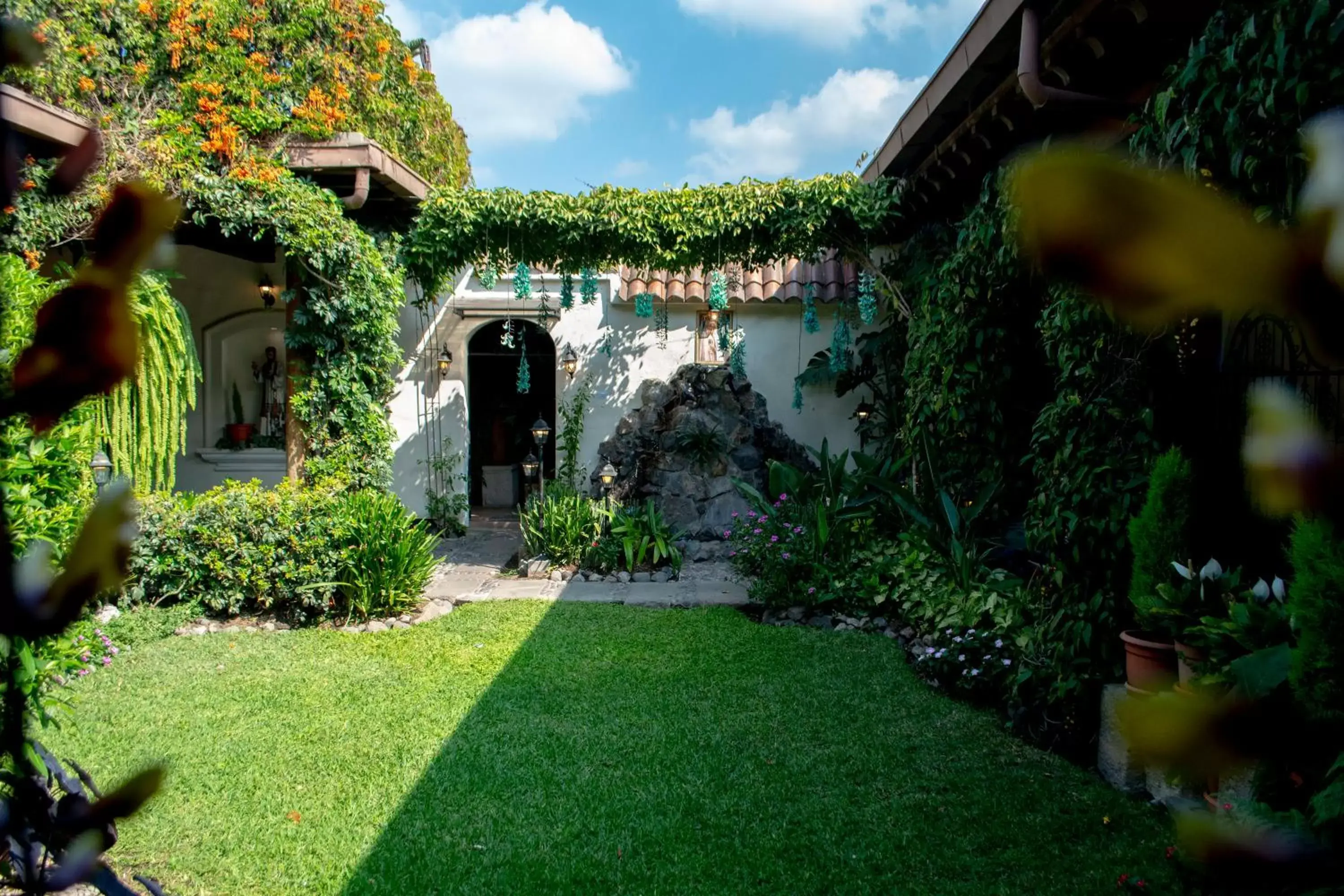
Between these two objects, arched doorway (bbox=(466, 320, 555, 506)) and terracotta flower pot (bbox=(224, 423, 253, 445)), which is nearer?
terracotta flower pot (bbox=(224, 423, 253, 445))

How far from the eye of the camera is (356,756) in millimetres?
3787

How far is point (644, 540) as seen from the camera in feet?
25.3

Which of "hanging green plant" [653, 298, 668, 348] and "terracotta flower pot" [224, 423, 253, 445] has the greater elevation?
"hanging green plant" [653, 298, 668, 348]

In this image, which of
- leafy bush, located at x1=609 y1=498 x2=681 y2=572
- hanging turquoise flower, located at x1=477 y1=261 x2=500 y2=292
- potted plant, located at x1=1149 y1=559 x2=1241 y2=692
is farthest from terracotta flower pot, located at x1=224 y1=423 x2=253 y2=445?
potted plant, located at x1=1149 y1=559 x2=1241 y2=692

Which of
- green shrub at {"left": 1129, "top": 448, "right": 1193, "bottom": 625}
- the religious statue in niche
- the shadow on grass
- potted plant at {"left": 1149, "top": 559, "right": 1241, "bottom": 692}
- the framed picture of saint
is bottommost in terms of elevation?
the shadow on grass

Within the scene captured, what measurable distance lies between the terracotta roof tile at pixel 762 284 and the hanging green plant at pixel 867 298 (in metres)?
1.00

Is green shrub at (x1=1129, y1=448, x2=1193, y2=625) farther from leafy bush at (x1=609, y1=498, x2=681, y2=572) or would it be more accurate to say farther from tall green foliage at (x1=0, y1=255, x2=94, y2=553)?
leafy bush at (x1=609, y1=498, x2=681, y2=572)

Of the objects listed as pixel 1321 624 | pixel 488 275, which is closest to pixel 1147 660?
pixel 1321 624

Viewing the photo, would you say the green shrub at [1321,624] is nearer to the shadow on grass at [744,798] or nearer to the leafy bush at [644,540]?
the shadow on grass at [744,798]

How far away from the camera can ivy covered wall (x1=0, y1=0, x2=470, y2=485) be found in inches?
263

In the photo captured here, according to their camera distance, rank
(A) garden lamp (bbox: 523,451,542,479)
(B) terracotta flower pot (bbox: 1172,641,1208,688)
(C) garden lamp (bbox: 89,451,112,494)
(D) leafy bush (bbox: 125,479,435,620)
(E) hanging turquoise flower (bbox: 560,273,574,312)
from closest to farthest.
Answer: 1. (B) terracotta flower pot (bbox: 1172,641,1208,688)
2. (C) garden lamp (bbox: 89,451,112,494)
3. (D) leafy bush (bbox: 125,479,435,620)
4. (A) garden lamp (bbox: 523,451,542,479)
5. (E) hanging turquoise flower (bbox: 560,273,574,312)

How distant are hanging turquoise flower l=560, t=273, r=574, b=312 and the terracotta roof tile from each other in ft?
2.97

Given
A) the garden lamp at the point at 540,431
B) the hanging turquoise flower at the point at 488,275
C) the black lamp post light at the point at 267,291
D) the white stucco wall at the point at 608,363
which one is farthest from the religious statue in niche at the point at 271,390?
the garden lamp at the point at 540,431

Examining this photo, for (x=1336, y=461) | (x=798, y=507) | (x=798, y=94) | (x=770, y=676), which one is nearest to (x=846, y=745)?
(x=770, y=676)
